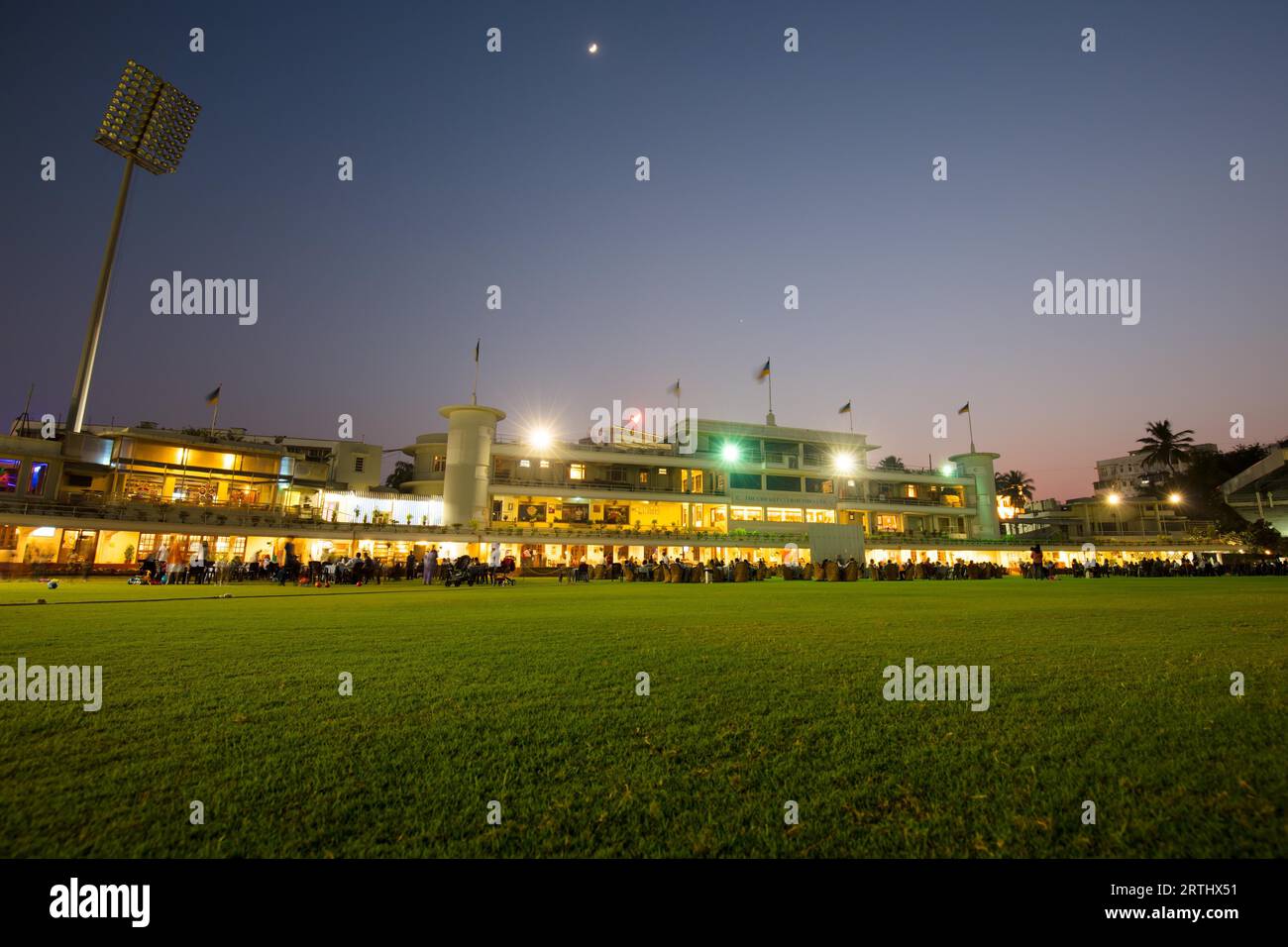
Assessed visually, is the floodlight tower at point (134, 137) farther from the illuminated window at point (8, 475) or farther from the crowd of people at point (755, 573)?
the crowd of people at point (755, 573)

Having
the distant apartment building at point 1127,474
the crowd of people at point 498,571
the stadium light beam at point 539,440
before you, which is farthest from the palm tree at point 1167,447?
the stadium light beam at point 539,440

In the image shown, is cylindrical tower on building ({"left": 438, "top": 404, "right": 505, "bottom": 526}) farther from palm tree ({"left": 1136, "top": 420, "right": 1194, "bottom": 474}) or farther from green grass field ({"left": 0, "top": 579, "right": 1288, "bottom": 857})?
palm tree ({"left": 1136, "top": 420, "right": 1194, "bottom": 474})

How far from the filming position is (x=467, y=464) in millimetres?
49281

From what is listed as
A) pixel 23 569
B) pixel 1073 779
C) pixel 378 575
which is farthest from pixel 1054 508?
pixel 23 569

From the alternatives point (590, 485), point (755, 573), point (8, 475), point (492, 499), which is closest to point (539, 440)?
point (590, 485)

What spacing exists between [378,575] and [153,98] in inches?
1634

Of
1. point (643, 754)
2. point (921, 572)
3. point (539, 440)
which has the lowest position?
point (921, 572)

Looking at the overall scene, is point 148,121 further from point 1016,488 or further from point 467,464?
point 1016,488

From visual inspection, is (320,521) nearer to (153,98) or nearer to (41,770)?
(153,98)

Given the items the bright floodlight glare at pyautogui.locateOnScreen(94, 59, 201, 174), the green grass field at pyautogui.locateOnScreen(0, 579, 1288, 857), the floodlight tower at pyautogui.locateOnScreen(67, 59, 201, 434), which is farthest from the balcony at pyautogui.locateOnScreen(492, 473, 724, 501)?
the green grass field at pyautogui.locateOnScreen(0, 579, 1288, 857)

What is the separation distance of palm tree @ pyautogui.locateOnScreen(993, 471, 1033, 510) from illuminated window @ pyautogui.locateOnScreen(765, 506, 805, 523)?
205 ft

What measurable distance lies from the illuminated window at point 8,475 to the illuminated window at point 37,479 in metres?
0.69

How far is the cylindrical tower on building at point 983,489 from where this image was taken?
72188 mm

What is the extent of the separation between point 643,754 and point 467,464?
4813 centimetres
